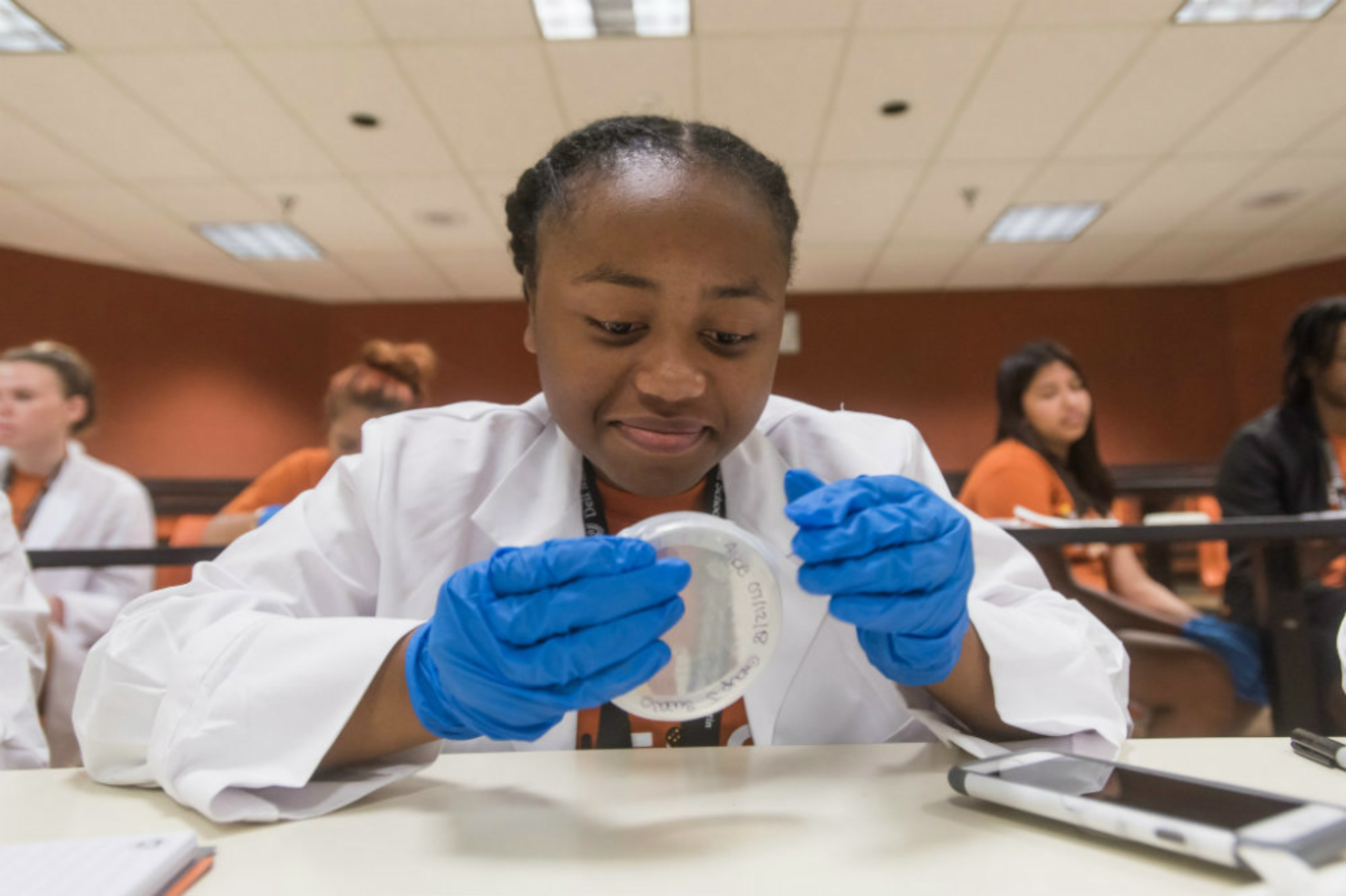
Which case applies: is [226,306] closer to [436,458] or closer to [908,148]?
[908,148]

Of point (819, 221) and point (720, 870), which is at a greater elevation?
point (819, 221)

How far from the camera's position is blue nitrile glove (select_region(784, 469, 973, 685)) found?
657 millimetres

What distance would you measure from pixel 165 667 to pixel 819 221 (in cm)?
568

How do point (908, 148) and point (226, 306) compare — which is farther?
point (226, 306)

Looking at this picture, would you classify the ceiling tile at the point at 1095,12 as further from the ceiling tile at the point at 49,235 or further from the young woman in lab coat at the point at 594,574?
the ceiling tile at the point at 49,235

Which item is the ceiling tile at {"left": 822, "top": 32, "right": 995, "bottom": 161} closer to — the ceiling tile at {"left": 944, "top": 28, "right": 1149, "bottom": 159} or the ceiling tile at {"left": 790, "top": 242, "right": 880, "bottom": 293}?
the ceiling tile at {"left": 944, "top": 28, "right": 1149, "bottom": 159}

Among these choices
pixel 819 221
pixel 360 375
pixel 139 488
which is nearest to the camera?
pixel 139 488

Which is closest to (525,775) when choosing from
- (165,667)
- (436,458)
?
(165,667)

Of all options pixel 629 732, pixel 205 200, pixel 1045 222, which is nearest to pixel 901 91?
pixel 1045 222

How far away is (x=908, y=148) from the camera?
15.5 feet

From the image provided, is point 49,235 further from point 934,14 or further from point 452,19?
point 934,14

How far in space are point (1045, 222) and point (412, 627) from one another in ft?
21.2

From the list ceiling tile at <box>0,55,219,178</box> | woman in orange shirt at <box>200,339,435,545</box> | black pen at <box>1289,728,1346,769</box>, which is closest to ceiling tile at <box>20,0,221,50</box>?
ceiling tile at <box>0,55,219,178</box>

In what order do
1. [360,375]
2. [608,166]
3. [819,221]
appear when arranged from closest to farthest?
[608,166] < [360,375] < [819,221]
